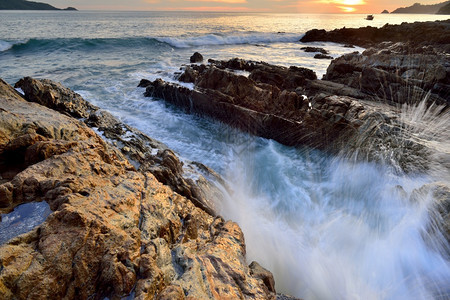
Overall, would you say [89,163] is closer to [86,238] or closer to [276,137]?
[86,238]

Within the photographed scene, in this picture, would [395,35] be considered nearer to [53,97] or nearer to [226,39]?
[226,39]

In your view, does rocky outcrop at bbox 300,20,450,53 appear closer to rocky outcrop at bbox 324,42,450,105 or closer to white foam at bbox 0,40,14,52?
rocky outcrop at bbox 324,42,450,105

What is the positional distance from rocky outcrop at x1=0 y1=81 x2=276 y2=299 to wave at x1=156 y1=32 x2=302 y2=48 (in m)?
46.0

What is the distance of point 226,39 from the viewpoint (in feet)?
181

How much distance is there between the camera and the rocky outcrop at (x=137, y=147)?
702 centimetres

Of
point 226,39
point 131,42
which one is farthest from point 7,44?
point 226,39

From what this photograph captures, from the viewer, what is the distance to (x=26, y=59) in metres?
28.9

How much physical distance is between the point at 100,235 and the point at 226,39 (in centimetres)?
5768

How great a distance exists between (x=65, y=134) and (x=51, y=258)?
3.69 m

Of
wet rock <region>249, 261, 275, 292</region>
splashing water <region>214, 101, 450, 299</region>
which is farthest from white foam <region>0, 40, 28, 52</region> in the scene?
wet rock <region>249, 261, 275, 292</region>

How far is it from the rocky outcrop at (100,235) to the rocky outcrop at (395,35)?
47.5 meters

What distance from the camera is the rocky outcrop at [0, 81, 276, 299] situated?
3.01 meters

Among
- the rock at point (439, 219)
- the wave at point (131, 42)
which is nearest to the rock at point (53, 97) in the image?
the rock at point (439, 219)

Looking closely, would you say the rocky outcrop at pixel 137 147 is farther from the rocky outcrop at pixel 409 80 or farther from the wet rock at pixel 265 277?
the rocky outcrop at pixel 409 80
